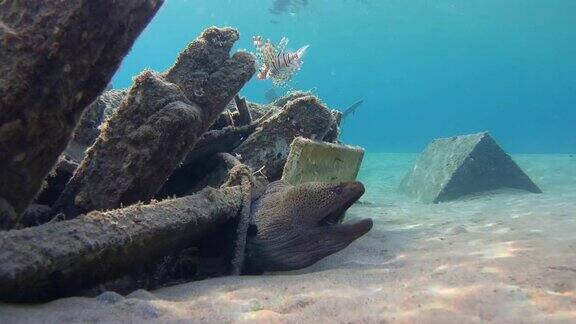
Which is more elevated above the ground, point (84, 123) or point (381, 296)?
point (84, 123)

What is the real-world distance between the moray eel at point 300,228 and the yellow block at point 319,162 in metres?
0.79

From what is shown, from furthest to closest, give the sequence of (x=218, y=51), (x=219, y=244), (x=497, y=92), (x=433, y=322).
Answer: (x=497, y=92)
(x=218, y=51)
(x=219, y=244)
(x=433, y=322)

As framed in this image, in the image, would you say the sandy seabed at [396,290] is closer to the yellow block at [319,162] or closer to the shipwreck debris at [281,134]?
the yellow block at [319,162]

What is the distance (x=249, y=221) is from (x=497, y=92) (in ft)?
653

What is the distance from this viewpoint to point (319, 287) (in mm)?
3104

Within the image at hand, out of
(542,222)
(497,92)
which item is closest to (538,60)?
(497,92)

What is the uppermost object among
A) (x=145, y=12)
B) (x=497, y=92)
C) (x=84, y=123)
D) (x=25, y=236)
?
(x=497, y=92)

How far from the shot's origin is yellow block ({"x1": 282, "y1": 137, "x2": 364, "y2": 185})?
499cm

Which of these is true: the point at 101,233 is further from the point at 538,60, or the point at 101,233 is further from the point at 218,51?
the point at 538,60

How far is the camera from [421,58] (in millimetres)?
153500

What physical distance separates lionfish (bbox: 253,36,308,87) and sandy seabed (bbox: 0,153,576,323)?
3965mm

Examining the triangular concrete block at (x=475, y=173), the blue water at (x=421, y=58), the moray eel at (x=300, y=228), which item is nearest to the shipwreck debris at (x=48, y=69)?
the moray eel at (x=300, y=228)

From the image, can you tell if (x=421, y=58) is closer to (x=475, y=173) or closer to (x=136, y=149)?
(x=475, y=173)

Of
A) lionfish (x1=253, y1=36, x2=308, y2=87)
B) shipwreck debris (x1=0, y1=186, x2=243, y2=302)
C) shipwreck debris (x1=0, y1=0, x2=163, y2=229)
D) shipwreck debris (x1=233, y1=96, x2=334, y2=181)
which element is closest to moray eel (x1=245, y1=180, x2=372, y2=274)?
shipwreck debris (x1=0, y1=186, x2=243, y2=302)
